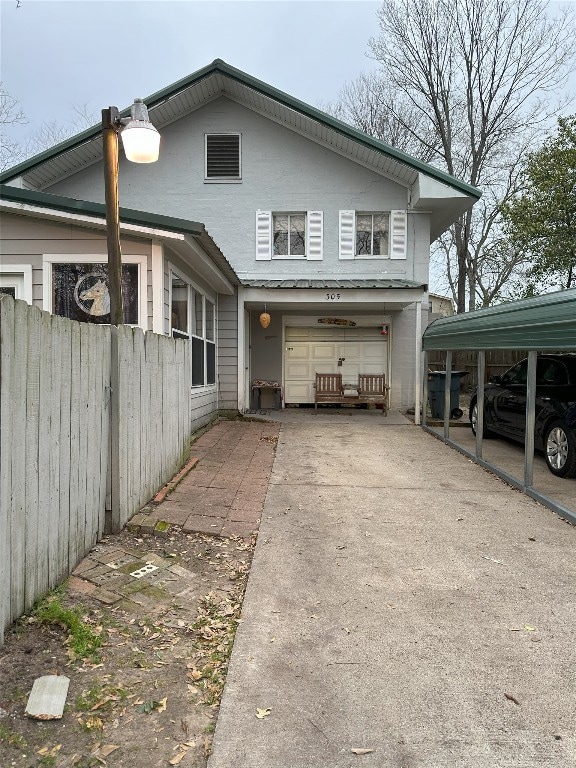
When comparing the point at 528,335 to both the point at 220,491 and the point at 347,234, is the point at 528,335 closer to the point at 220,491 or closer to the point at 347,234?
the point at 220,491

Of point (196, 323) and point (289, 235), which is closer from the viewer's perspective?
point (196, 323)

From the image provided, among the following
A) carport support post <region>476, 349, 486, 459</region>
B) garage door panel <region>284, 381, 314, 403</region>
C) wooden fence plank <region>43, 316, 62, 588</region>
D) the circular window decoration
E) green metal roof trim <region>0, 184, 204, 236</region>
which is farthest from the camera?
garage door panel <region>284, 381, 314, 403</region>

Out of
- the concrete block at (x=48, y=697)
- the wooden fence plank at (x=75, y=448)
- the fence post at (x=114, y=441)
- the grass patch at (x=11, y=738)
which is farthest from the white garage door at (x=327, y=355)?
the grass patch at (x=11, y=738)

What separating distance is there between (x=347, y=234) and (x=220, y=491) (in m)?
9.46

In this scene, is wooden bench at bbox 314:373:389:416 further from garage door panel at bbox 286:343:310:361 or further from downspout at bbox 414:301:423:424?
garage door panel at bbox 286:343:310:361

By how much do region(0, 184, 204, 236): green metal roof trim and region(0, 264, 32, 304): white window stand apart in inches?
35.6

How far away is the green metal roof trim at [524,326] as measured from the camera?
5.21 metres

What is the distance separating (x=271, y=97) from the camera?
484 inches

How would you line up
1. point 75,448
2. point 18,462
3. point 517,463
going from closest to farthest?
point 18,462, point 75,448, point 517,463

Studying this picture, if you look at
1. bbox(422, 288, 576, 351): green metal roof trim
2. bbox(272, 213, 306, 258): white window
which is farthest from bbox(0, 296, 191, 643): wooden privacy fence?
bbox(272, 213, 306, 258): white window

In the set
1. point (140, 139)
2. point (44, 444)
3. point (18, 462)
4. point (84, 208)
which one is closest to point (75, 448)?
point (44, 444)

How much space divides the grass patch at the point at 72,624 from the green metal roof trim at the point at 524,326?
4671 mm

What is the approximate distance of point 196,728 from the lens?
7.18 ft

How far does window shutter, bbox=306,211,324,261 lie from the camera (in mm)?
13398
